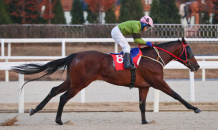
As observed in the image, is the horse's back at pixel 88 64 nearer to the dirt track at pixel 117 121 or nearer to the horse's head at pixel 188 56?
the dirt track at pixel 117 121

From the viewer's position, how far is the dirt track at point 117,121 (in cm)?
470

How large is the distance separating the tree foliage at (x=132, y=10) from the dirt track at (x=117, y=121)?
13201mm

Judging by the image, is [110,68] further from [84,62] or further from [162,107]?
[162,107]

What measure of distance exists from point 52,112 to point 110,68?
1.54 meters

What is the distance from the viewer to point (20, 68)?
5.39 meters

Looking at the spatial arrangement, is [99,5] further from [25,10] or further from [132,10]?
[25,10]

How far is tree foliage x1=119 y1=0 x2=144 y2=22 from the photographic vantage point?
18.6 m

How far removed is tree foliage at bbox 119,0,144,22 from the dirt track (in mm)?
13201

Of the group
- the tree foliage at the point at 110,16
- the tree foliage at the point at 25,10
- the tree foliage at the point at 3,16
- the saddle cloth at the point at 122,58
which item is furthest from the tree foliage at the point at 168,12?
the saddle cloth at the point at 122,58

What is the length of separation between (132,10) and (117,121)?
14322mm

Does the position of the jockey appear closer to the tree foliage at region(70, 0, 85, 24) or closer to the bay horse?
the bay horse

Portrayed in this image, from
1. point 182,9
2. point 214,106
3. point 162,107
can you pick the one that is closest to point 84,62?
point 162,107

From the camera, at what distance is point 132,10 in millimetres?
18953

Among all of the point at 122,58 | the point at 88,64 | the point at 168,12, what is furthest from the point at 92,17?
the point at 88,64
